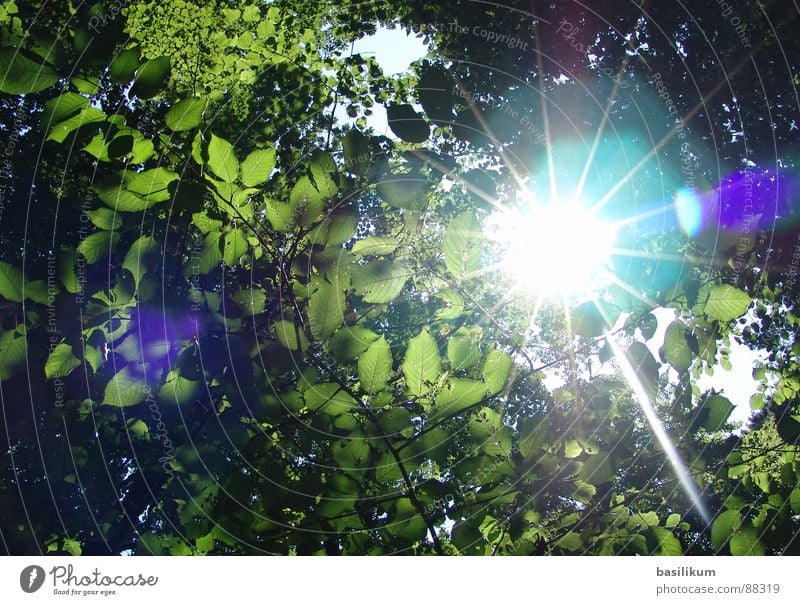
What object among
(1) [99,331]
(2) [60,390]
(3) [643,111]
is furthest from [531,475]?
(3) [643,111]

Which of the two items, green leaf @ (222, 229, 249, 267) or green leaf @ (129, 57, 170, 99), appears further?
green leaf @ (222, 229, 249, 267)

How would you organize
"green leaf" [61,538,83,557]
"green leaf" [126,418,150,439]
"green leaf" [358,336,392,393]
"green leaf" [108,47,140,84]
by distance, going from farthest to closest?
"green leaf" [61,538,83,557]
"green leaf" [126,418,150,439]
"green leaf" [358,336,392,393]
"green leaf" [108,47,140,84]

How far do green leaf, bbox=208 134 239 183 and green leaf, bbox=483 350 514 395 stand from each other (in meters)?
1.02

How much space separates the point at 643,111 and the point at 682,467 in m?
3.56

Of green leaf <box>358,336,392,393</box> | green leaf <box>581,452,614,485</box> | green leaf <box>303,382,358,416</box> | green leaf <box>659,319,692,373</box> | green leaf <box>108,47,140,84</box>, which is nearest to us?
green leaf <box>108,47,140,84</box>

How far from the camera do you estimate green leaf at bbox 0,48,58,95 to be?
4.94ft

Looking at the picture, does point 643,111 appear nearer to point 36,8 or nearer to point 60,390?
point 60,390

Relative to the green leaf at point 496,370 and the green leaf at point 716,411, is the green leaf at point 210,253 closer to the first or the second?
the green leaf at point 496,370

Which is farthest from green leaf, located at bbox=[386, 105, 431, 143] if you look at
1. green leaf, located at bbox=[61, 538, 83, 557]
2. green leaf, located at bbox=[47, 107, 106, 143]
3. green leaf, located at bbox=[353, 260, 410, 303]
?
green leaf, located at bbox=[61, 538, 83, 557]

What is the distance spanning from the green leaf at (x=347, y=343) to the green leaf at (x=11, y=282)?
982 millimetres

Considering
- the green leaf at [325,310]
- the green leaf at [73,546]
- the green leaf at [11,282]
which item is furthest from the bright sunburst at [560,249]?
the green leaf at [73,546]

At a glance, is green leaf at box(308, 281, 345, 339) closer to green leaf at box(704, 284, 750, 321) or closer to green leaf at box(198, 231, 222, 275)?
green leaf at box(198, 231, 222, 275)

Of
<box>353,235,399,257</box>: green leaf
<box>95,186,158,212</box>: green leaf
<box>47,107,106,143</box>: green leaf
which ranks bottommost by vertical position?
<box>353,235,399,257</box>: green leaf

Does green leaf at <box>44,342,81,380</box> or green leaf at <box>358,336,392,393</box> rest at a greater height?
green leaf at <box>44,342,81,380</box>
